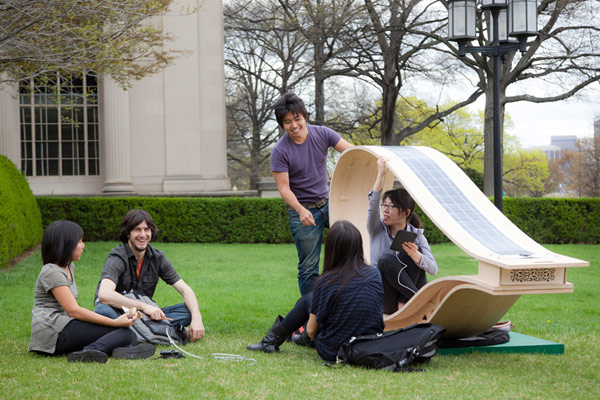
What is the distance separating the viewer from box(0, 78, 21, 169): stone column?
2136 cm

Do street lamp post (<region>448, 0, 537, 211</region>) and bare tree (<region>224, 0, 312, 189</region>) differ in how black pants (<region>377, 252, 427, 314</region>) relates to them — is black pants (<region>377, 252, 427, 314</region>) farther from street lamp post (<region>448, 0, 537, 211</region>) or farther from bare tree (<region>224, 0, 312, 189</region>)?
bare tree (<region>224, 0, 312, 189</region>)

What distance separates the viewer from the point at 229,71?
39406 mm

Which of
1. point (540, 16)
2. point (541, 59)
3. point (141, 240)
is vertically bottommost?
point (141, 240)

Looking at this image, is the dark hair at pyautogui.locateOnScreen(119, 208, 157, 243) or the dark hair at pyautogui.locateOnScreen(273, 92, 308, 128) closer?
the dark hair at pyautogui.locateOnScreen(119, 208, 157, 243)

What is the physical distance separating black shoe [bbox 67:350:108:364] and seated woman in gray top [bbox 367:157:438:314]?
8.33 feet

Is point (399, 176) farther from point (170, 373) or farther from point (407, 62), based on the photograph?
point (407, 62)

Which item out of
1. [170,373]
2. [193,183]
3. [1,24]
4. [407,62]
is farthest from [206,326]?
[407,62]

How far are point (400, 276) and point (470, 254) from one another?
4.32 feet

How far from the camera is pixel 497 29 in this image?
354 inches

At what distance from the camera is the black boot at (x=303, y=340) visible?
6.30 m

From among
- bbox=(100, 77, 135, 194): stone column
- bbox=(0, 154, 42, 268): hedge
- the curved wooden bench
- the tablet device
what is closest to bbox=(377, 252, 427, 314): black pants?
the curved wooden bench

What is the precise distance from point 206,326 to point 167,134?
50.1 ft

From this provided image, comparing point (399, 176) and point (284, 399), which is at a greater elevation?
point (399, 176)

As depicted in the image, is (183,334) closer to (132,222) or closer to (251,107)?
(132,222)
